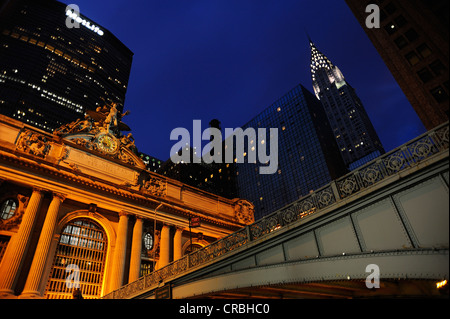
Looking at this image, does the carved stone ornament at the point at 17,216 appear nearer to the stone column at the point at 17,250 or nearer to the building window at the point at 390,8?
the stone column at the point at 17,250

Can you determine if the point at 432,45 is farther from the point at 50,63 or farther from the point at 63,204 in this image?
the point at 50,63

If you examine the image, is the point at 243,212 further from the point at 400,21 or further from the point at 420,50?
the point at 400,21

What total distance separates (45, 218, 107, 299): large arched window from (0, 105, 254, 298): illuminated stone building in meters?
0.08

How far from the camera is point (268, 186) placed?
3642 inches

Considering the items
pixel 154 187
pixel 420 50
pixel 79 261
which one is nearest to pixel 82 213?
pixel 79 261

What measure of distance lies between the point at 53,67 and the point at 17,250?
88.4m

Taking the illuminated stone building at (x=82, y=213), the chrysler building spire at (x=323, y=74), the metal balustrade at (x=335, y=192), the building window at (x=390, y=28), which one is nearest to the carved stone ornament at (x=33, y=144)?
the illuminated stone building at (x=82, y=213)

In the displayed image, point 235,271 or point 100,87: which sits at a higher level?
point 100,87

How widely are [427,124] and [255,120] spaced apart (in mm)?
80009

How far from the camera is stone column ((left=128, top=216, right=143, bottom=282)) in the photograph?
80.3 ft

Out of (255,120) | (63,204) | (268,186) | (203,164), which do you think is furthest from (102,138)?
(255,120)

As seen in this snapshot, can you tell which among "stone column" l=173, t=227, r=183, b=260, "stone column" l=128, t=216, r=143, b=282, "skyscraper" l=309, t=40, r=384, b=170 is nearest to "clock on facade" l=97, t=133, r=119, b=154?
"stone column" l=128, t=216, r=143, b=282

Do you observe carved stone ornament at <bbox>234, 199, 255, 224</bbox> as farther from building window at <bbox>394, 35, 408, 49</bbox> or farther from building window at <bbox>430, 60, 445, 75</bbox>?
building window at <bbox>394, 35, 408, 49</bbox>

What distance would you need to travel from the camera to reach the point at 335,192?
900 cm
